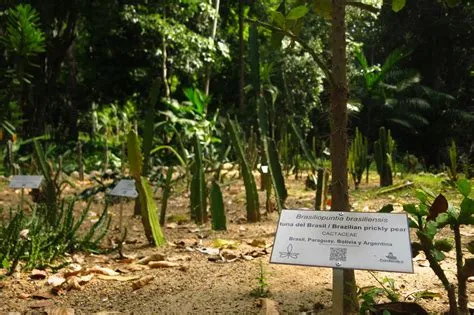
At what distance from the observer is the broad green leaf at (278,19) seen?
1.65 metres

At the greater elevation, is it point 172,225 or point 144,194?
point 144,194

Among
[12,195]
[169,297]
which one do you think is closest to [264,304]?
[169,297]

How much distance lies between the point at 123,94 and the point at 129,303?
871 centimetres

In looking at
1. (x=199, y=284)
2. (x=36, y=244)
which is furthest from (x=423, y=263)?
(x=36, y=244)

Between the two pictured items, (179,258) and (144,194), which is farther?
(144,194)

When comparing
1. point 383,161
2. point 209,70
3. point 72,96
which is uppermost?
point 209,70

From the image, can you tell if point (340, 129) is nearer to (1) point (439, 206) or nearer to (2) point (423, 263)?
(1) point (439, 206)

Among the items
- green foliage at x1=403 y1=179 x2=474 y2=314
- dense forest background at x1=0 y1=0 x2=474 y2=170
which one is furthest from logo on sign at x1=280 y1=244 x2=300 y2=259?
dense forest background at x1=0 y1=0 x2=474 y2=170

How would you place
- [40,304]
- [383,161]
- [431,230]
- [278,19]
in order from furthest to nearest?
1. [383,161]
2. [40,304]
3. [278,19]
4. [431,230]

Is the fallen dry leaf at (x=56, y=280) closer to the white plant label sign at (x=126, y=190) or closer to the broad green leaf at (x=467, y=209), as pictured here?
the white plant label sign at (x=126, y=190)

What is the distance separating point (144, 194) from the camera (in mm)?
2836

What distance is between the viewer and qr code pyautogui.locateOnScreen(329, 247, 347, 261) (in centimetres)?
150

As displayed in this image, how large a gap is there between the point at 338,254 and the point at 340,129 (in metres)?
0.42

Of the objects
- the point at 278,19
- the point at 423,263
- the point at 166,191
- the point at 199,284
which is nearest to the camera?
the point at 278,19
